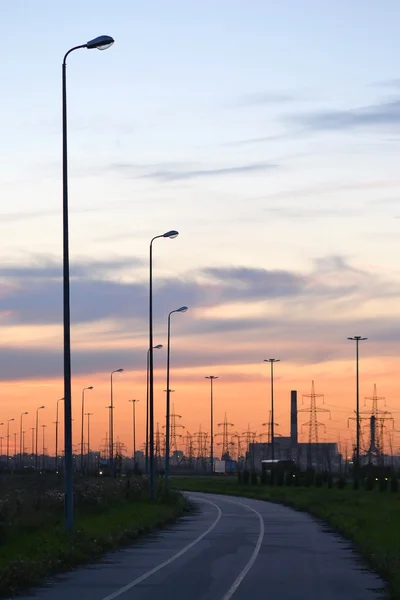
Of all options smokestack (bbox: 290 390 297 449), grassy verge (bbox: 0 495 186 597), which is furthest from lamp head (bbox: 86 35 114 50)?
smokestack (bbox: 290 390 297 449)

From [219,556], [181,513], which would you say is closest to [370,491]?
[181,513]

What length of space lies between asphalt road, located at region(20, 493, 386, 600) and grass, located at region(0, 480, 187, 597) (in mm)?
453

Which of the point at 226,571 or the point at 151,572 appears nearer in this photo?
the point at 151,572

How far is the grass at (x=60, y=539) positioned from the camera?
67.9ft

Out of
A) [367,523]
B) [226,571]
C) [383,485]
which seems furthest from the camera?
[383,485]

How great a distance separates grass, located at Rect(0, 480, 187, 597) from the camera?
2071cm

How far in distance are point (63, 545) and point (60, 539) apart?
85cm

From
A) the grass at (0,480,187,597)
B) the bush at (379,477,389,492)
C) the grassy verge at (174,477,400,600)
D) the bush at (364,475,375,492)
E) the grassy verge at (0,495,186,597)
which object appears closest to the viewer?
the grassy verge at (0,495,186,597)

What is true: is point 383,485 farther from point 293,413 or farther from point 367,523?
point 293,413

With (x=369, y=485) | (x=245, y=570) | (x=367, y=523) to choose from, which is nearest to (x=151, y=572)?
(x=245, y=570)

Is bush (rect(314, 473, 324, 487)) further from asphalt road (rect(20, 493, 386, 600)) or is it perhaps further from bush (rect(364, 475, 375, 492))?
Result: asphalt road (rect(20, 493, 386, 600))

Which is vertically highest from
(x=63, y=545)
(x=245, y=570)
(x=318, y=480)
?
(x=63, y=545)

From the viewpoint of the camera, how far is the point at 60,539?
25906 mm

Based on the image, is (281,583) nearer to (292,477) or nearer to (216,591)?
(216,591)
